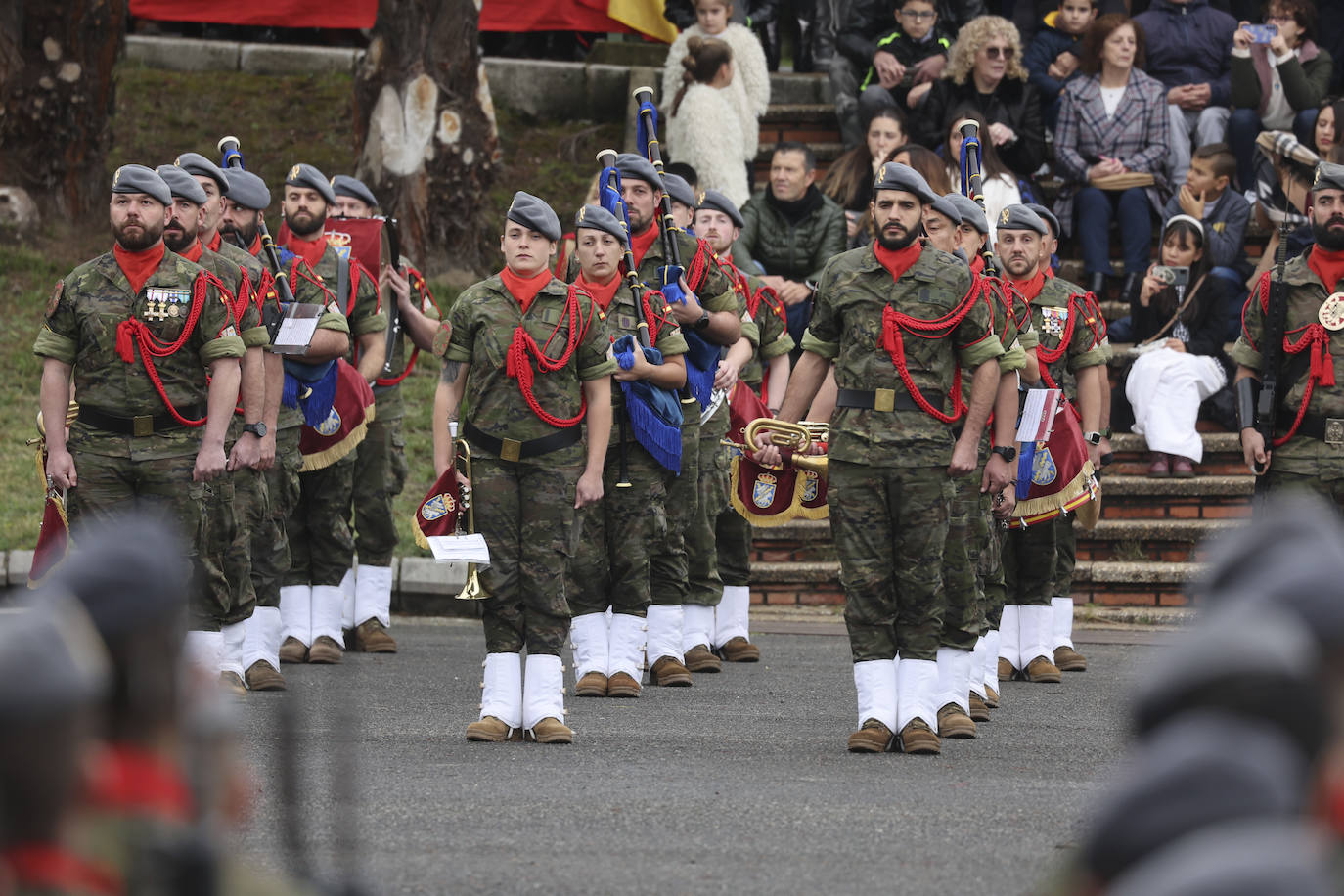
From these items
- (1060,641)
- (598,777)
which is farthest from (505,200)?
(598,777)

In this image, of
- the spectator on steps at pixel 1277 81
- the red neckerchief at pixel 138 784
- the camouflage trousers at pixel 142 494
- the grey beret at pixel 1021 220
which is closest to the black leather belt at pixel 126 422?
the camouflage trousers at pixel 142 494

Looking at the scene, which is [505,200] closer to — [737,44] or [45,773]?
[737,44]

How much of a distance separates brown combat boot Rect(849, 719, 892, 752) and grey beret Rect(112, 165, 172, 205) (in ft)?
11.5

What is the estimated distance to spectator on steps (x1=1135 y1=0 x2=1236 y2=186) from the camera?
1598cm

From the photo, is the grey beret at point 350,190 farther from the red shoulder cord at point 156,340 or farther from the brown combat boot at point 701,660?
the brown combat boot at point 701,660

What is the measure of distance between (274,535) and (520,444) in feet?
7.99

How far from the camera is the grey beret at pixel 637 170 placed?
9.92 meters

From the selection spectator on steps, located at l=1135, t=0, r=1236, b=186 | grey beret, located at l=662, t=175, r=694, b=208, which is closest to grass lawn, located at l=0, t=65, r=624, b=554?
grey beret, located at l=662, t=175, r=694, b=208

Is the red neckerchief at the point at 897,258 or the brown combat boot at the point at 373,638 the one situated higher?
the red neckerchief at the point at 897,258

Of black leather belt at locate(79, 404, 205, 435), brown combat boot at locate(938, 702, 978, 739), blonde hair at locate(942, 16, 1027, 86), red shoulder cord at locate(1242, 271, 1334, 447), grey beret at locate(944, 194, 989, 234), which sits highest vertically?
blonde hair at locate(942, 16, 1027, 86)

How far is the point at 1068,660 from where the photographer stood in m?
10.7

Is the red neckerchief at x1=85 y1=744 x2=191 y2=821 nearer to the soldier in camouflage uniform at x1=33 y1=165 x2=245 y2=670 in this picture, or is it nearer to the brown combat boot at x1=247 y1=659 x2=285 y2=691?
the soldier in camouflage uniform at x1=33 y1=165 x2=245 y2=670

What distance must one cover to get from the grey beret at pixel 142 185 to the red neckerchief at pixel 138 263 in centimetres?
21

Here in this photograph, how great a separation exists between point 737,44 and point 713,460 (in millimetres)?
6383
